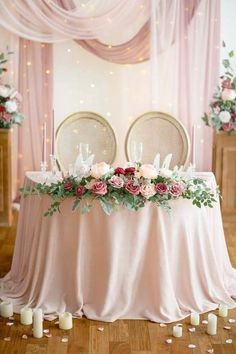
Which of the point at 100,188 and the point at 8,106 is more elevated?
the point at 8,106

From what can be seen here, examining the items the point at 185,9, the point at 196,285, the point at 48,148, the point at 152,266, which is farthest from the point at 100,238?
the point at 185,9

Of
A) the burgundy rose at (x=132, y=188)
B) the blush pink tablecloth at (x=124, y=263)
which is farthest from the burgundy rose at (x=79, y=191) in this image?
the burgundy rose at (x=132, y=188)

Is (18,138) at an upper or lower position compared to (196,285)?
upper

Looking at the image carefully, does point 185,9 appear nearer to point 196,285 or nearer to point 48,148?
point 48,148

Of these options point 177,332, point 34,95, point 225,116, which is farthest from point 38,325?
point 34,95

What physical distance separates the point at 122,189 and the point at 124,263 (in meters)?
0.39

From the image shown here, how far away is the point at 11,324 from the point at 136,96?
9.48 ft

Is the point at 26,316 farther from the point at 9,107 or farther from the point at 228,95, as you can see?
the point at 228,95

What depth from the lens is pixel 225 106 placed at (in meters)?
5.57

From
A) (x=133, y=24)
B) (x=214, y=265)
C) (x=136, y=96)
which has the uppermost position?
(x=133, y=24)

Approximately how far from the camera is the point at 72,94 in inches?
241

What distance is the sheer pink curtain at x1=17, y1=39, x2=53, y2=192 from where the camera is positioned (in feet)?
19.6

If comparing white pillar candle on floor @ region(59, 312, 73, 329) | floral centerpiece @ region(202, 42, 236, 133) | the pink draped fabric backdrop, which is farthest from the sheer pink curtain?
white pillar candle on floor @ region(59, 312, 73, 329)

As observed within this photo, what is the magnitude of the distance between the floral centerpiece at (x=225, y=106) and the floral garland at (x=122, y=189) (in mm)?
1834
